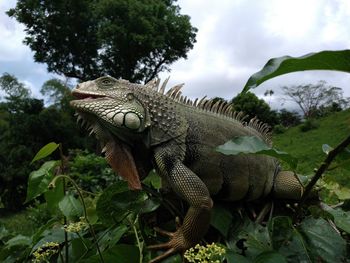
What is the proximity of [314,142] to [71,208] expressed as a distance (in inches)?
491

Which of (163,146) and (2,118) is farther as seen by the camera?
(2,118)

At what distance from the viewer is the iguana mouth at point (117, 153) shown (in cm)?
125

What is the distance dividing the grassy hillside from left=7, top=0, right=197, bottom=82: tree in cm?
870

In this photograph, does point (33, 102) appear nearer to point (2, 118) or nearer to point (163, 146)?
point (2, 118)

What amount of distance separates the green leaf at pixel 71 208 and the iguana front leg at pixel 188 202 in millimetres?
218

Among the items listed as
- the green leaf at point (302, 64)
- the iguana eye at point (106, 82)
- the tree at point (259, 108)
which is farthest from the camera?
the tree at point (259, 108)

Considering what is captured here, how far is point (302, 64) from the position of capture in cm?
77

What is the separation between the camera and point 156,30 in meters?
21.8

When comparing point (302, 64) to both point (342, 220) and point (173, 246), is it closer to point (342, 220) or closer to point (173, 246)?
point (342, 220)

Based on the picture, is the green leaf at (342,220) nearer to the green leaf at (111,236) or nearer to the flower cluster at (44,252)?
the green leaf at (111,236)

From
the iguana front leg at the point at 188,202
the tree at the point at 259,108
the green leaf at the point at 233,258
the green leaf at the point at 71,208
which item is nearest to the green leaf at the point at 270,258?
the green leaf at the point at 233,258

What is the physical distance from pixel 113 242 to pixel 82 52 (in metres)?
23.3

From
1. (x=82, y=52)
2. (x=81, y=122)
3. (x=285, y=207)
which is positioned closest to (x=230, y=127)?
(x=285, y=207)

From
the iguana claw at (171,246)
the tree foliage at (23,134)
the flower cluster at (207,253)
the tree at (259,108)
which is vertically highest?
the tree at (259,108)
